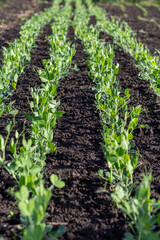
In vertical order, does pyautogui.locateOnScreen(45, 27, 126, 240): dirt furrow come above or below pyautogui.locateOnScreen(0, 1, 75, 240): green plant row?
below

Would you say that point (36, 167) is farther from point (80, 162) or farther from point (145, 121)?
point (145, 121)

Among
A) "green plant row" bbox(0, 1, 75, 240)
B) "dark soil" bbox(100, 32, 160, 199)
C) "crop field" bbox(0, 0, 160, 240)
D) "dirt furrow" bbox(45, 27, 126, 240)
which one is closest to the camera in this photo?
"green plant row" bbox(0, 1, 75, 240)

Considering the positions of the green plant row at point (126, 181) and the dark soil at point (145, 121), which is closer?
the green plant row at point (126, 181)

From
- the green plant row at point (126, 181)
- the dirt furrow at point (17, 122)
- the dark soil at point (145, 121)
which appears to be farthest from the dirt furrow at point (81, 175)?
the dark soil at point (145, 121)

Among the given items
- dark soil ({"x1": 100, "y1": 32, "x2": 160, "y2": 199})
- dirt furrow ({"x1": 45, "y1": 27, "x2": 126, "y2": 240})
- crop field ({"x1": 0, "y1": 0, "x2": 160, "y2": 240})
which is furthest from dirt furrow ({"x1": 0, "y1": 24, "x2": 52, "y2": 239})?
dark soil ({"x1": 100, "y1": 32, "x2": 160, "y2": 199})

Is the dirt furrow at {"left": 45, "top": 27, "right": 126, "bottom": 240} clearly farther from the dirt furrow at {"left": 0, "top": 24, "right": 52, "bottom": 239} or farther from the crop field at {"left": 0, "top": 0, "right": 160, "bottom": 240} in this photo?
the dirt furrow at {"left": 0, "top": 24, "right": 52, "bottom": 239}

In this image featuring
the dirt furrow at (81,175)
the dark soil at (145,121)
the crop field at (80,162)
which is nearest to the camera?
the crop field at (80,162)

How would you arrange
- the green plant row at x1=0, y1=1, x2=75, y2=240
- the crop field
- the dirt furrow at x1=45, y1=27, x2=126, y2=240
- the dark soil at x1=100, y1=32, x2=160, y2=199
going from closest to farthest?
the green plant row at x1=0, y1=1, x2=75, y2=240 → the crop field → the dirt furrow at x1=45, y1=27, x2=126, y2=240 → the dark soil at x1=100, y1=32, x2=160, y2=199

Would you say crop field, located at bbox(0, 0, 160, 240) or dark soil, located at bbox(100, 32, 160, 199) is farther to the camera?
dark soil, located at bbox(100, 32, 160, 199)

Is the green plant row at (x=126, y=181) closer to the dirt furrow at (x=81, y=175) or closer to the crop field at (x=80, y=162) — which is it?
the crop field at (x=80, y=162)

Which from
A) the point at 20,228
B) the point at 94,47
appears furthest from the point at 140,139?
the point at 94,47

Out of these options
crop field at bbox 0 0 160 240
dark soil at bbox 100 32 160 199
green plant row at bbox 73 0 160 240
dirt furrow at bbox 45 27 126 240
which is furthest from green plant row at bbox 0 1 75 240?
dark soil at bbox 100 32 160 199

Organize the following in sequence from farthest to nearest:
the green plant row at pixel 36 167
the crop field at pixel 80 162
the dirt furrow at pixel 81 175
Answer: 1. the dirt furrow at pixel 81 175
2. the crop field at pixel 80 162
3. the green plant row at pixel 36 167

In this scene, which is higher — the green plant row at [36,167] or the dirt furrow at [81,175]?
the green plant row at [36,167]
